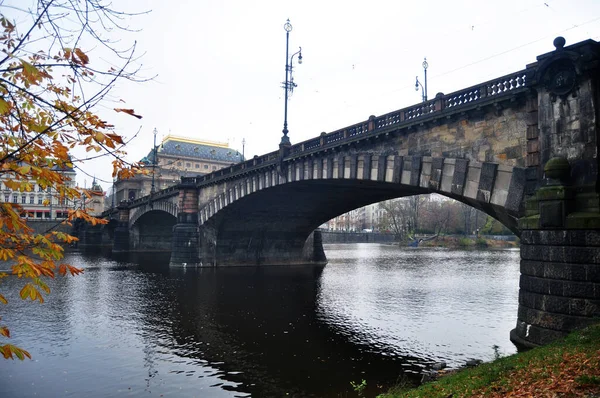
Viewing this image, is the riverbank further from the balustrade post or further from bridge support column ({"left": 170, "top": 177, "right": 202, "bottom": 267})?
the balustrade post

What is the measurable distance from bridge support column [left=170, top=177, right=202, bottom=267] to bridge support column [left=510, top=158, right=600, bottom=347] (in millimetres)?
36478

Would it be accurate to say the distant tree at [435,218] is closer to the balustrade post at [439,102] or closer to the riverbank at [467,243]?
the riverbank at [467,243]

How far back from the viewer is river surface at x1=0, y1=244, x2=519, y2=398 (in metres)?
12.7

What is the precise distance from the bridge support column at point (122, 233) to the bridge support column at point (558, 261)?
72013mm

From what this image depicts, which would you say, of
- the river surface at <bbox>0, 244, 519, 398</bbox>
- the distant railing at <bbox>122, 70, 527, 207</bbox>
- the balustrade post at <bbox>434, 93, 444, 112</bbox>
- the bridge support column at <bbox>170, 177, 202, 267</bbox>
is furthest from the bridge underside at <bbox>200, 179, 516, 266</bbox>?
the balustrade post at <bbox>434, 93, 444, 112</bbox>

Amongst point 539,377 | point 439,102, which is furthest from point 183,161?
point 539,377

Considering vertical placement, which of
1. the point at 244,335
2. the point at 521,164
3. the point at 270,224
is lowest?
the point at 244,335

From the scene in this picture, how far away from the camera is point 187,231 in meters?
47.1

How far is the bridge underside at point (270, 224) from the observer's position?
40.3 m

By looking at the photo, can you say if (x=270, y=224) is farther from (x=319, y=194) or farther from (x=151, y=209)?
(x=151, y=209)

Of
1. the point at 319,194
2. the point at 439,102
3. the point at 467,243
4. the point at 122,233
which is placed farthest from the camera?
the point at 467,243

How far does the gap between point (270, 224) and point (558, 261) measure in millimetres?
36042

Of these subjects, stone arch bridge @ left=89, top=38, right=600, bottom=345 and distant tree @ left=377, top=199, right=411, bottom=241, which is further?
distant tree @ left=377, top=199, right=411, bottom=241

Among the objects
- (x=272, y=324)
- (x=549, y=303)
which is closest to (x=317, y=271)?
(x=272, y=324)
